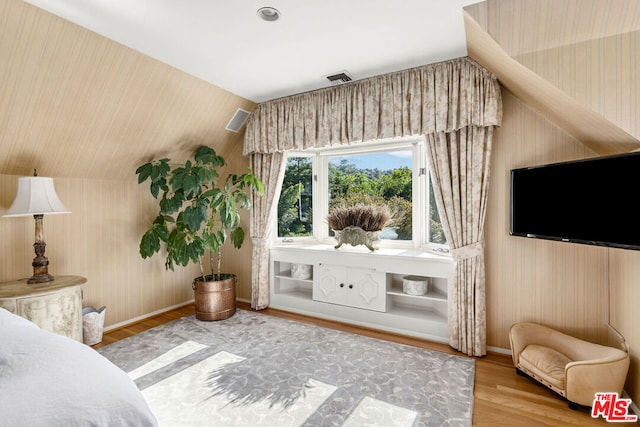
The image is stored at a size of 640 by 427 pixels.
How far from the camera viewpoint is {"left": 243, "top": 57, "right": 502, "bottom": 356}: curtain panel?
2.58 meters

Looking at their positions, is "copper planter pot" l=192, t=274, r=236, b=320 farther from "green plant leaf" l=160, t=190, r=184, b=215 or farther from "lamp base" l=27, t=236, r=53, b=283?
"lamp base" l=27, t=236, r=53, b=283

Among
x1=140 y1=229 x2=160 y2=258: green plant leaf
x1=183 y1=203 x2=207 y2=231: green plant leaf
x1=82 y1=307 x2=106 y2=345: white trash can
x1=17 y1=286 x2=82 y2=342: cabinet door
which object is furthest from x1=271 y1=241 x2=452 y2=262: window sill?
x1=17 y1=286 x2=82 y2=342: cabinet door

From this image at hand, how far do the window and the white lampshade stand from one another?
231cm

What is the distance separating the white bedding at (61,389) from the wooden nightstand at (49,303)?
1.39 metres

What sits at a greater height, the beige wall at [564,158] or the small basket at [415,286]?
the beige wall at [564,158]

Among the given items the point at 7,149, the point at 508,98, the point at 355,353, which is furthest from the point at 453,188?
the point at 7,149

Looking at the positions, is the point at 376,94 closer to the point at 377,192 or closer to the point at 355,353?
the point at 377,192

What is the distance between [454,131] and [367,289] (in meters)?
1.74

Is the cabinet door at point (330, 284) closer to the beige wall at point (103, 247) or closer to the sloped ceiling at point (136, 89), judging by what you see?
the beige wall at point (103, 247)

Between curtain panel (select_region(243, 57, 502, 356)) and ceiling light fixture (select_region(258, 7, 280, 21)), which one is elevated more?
ceiling light fixture (select_region(258, 7, 280, 21))

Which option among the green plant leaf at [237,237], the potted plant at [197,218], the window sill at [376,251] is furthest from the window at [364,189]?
→ the potted plant at [197,218]

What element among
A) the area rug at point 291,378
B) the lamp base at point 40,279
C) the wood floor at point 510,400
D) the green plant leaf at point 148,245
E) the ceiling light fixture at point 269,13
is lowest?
the wood floor at point 510,400

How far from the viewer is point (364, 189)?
3758 millimetres

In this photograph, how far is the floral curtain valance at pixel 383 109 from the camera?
256cm
